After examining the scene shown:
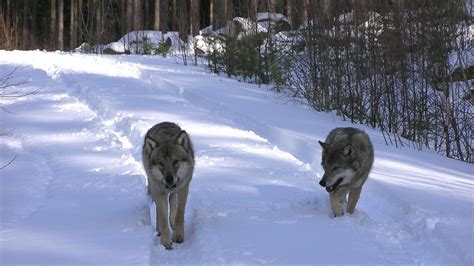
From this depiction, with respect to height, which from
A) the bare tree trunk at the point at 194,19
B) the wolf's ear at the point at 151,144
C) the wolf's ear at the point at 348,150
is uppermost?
the bare tree trunk at the point at 194,19

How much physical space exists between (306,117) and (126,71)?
1026cm

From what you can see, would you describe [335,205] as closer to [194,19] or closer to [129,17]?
[194,19]

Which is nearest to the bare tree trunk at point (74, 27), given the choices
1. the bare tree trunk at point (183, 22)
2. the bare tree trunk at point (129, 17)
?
the bare tree trunk at point (129, 17)

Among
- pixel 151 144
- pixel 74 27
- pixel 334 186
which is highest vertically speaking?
pixel 74 27

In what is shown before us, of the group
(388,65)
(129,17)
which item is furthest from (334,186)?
(129,17)

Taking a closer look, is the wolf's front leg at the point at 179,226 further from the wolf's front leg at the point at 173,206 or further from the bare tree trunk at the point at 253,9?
the bare tree trunk at the point at 253,9

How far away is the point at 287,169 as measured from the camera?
9.81 metres

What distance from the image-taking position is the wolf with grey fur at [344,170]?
7520mm

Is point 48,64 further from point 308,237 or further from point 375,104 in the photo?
point 308,237

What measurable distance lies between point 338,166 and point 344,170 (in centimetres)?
10

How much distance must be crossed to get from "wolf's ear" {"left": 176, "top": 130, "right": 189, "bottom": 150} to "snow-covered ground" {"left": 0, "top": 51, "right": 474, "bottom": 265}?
3.32 ft

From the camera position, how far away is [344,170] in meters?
7.64

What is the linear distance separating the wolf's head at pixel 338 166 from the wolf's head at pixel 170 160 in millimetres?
1929

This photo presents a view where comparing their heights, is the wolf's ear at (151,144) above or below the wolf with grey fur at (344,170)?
above
